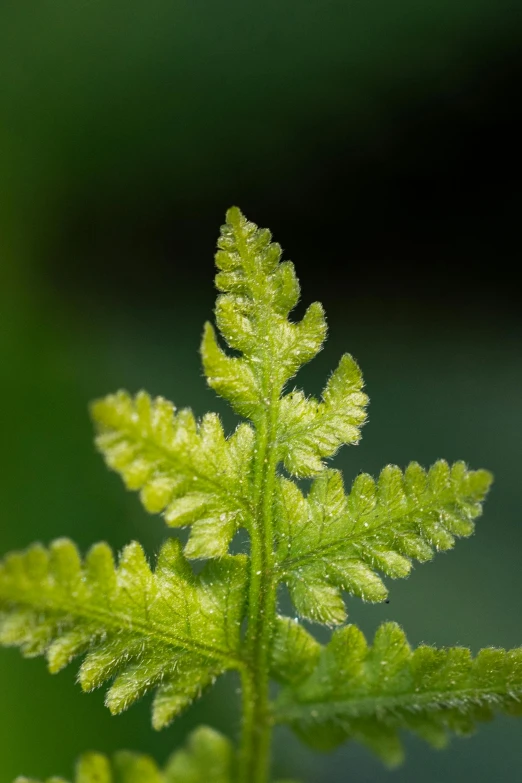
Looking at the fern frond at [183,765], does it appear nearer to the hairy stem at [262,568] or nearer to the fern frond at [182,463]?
the hairy stem at [262,568]

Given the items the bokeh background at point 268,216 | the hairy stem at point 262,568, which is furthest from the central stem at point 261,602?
the bokeh background at point 268,216

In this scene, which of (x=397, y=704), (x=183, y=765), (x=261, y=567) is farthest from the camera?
(x=261, y=567)

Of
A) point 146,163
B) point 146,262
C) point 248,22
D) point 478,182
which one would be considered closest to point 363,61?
point 248,22

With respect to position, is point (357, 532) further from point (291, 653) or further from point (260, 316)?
point (260, 316)

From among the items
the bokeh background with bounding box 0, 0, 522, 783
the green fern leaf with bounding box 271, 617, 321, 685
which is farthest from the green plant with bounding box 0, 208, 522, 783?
the bokeh background with bounding box 0, 0, 522, 783

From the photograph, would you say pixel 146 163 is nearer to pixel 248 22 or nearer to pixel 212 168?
pixel 212 168

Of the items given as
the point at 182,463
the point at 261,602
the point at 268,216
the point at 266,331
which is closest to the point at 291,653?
the point at 261,602
